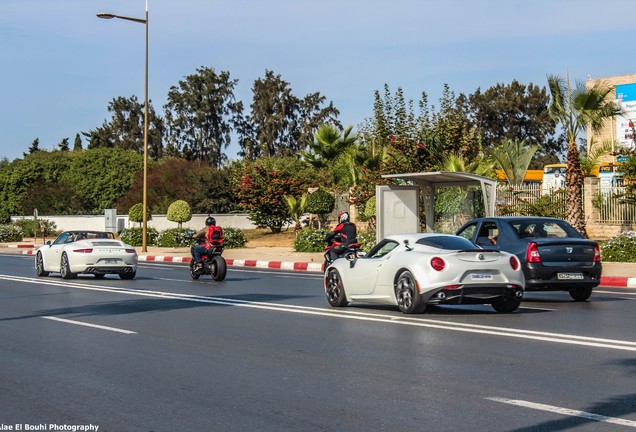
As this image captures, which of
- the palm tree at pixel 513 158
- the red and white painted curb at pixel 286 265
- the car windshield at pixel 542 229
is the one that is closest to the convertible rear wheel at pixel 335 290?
the car windshield at pixel 542 229

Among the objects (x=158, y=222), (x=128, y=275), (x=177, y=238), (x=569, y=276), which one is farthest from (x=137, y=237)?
(x=569, y=276)

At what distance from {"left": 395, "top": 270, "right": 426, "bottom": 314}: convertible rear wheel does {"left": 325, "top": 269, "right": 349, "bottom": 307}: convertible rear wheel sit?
1.67 meters

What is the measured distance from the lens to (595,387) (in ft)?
27.3

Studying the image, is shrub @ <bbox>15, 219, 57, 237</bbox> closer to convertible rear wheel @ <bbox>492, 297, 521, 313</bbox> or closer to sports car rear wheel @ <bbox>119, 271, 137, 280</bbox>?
sports car rear wheel @ <bbox>119, 271, 137, 280</bbox>

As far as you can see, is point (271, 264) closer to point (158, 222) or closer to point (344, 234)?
point (344, 234)

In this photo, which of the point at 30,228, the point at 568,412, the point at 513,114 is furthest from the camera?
the point at 513,114

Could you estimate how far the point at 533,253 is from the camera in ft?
56.3

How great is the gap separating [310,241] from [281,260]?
5.31 metres

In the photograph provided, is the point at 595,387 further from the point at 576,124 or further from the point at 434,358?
the point at 576,124

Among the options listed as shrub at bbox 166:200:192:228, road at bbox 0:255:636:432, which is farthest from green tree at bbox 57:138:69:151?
road at bbox 0:255:636:432

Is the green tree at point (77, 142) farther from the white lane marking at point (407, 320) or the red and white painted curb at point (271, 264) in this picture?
the white lane marking at point (407, 320)

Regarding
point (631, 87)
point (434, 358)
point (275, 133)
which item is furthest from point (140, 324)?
point (275, 133)

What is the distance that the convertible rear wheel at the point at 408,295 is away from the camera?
14523 millimetres

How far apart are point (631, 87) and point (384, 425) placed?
55.4 meters
